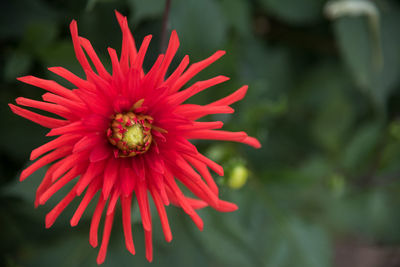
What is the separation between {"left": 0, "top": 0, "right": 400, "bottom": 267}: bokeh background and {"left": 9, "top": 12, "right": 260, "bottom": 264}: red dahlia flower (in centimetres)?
32

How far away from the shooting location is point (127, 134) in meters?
0.65

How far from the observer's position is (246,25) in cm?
126

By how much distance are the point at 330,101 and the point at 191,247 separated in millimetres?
823

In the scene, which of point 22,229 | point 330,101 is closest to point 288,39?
point 330,101

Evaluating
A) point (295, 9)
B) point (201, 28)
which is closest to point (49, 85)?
point (201, 28)

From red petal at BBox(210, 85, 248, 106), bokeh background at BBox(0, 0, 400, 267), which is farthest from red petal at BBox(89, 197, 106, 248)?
bokeh background at BBox(0, 0, 400, 267)

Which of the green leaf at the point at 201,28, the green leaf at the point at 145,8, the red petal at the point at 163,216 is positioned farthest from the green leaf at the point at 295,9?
the red petal at the point at 163,216

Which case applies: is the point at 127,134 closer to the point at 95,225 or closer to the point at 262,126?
the point at 95,225

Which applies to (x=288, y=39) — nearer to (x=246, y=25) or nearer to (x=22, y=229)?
(x=246, y=25)

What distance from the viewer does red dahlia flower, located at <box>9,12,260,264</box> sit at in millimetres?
582

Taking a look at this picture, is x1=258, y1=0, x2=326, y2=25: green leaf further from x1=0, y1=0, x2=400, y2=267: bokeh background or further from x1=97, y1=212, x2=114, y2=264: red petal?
x1=97, y1=212, x2=114, y2=264: red petal

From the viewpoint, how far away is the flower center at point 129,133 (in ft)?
2.12

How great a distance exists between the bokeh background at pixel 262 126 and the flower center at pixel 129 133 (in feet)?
1.11

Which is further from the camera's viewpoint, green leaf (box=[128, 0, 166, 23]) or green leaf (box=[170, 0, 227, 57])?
green leaf (box=[170, 0, 227, 57])
